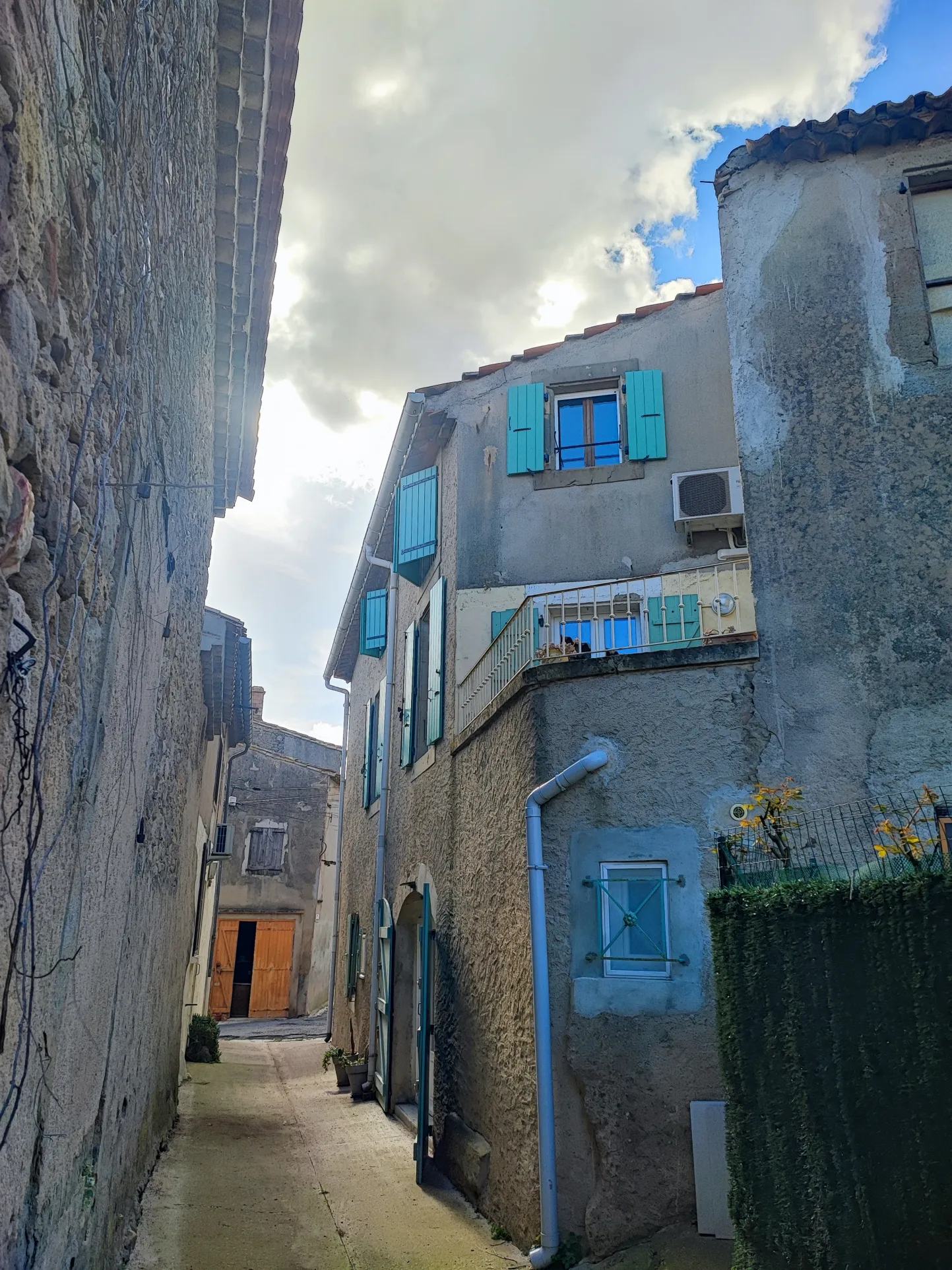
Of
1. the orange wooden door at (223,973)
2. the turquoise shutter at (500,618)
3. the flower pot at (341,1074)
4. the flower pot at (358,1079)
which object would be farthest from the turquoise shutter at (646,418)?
the orange wooden door at (223,973)

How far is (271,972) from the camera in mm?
22406

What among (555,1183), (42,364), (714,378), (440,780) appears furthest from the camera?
(714,378)

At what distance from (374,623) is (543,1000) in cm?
780

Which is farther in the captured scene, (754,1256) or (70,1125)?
(754,1256)

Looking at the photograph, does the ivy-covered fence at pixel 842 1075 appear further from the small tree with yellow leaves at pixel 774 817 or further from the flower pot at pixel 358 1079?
the flower pot at pixel 358 1079

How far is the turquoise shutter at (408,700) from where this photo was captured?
988 centimetres

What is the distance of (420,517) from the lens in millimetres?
9953

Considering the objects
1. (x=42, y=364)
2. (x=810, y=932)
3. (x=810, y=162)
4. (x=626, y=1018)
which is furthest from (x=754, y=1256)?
(x=810, y=162)

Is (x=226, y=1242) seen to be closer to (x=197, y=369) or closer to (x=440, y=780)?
(x=440, y=780)

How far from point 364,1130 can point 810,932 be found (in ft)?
21.3

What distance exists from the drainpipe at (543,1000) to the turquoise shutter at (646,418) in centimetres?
407

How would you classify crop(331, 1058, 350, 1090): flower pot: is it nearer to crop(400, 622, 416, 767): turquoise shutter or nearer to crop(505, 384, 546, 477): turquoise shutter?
crop(400, 622, 416, 767): turquoise shutter

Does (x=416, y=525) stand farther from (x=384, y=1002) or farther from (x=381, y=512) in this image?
(x=384, y=1002)

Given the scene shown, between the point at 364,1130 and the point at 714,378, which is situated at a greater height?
the point at 714,378
